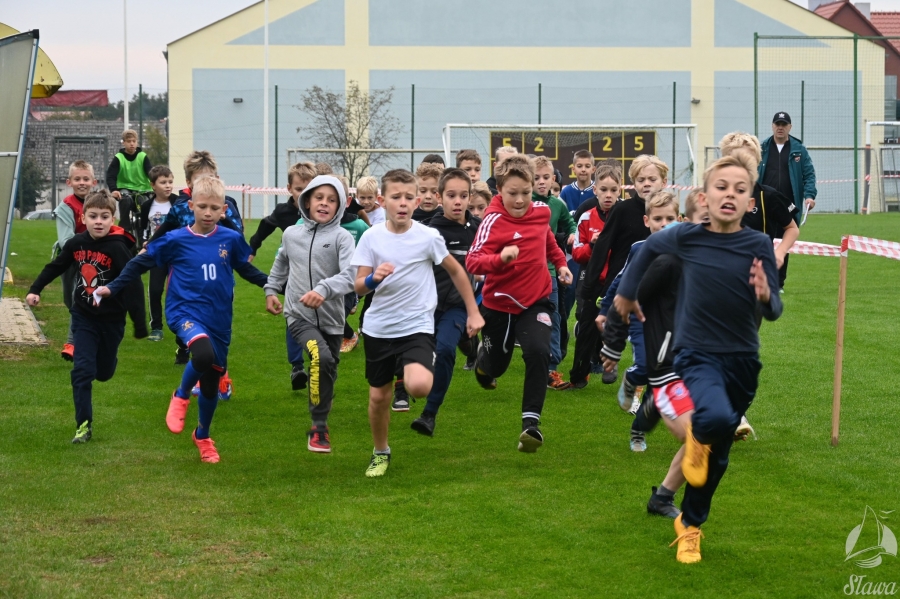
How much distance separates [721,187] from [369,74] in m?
40.9

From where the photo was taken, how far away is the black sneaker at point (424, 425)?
24.6ft

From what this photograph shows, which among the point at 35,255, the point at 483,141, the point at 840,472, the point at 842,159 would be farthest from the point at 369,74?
the point at 840,472

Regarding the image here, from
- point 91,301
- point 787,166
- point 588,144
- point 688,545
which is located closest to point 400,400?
point 91,301

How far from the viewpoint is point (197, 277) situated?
7.36 m

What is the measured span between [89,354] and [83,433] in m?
0.55

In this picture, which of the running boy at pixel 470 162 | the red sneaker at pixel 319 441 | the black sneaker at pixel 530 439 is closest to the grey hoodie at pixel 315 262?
the red sneaker at pixel 319 441

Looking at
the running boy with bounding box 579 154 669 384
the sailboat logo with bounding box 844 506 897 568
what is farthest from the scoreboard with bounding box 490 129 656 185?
the sailboat logo with bounding box 844 506 897 568

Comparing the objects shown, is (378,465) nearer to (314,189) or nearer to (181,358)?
(314,189)

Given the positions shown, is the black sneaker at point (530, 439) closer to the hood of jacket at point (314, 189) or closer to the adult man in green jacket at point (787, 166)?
the hood of jacket at point (314, 189)

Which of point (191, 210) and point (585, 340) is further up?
point (191, 210)

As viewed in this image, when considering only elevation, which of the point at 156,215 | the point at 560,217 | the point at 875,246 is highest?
the point at 156,215

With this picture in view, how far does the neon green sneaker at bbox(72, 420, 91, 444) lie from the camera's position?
25.6 ft

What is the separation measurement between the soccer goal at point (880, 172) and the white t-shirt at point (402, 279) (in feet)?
99.3

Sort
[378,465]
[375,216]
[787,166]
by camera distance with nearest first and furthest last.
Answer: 1. [378,465]
2. [375,216]
3. [787,166]
